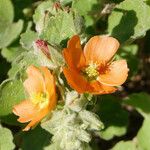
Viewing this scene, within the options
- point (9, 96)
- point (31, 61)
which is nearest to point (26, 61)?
point (31, 61)

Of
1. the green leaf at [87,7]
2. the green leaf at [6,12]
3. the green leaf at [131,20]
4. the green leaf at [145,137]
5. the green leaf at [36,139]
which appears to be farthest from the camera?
the green leaf at [6,12]

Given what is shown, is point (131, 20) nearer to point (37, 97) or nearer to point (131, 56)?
point (131, 56)

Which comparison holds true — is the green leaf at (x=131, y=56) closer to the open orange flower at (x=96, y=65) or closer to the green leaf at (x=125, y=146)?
the green leaf at (x=125, y=146)

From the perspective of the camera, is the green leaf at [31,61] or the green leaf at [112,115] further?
the green leaf at [112,115]

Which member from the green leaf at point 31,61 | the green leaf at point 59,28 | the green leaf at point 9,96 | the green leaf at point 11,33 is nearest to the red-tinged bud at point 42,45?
the green leaf at point 31,61

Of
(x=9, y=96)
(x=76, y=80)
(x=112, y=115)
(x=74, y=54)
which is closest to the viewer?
(x=76, y=80)

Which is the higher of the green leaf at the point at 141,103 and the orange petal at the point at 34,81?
the orange petal at the point at 34,81

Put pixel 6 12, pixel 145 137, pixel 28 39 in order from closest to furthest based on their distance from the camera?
pixel 28 39, pixel 145 137, pixel 6 12
